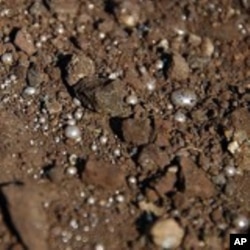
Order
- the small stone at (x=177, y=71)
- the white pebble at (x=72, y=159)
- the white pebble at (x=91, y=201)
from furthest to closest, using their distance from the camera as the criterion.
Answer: the small stone at (x=177, y=71), the white pebble at (x=72, y=159), the white pebble at (x=91, y=201)

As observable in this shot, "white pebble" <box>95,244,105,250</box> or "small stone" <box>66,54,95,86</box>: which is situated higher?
"small stone" <box>66,54,95,86</box>

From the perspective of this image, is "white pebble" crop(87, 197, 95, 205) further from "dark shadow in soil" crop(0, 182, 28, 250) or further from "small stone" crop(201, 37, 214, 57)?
"small stone" crop(201, 37, 214, 57)

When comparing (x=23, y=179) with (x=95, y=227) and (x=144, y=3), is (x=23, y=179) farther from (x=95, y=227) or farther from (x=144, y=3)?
(x=144, y=3)

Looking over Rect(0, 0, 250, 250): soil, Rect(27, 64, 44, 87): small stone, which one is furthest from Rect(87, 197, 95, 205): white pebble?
Rect(27, 64, 44, 87): small stone

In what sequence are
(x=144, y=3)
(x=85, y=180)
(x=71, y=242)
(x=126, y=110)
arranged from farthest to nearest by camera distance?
(x=144, y=3) → (x=126, y=110) → (x=85, y=180) → (x=71, y=242)

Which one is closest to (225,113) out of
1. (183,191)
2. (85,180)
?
(183,191)

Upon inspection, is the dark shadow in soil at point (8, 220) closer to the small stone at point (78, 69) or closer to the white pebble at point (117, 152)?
the white pebble at point (117, 152)

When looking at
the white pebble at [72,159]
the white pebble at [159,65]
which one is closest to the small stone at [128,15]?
the white pebble at [159,65]
